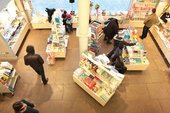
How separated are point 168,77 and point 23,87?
493 cm

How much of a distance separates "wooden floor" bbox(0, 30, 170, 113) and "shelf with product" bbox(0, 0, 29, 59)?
53 centimetres

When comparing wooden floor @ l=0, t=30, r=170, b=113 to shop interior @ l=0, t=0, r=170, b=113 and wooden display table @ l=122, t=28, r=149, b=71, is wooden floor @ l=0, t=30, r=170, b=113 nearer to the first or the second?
shop interior @ l=0, t=0, r=170, b=113

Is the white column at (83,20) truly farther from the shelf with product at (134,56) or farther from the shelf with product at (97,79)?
the shelf with product at (134,56)

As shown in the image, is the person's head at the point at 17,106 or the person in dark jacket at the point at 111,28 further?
the person in dark jacket at the point at 111,28

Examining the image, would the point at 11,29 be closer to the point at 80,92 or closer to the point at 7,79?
the point at 7,79

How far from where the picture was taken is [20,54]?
5801 millimetres

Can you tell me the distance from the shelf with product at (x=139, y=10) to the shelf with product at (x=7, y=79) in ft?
17.6

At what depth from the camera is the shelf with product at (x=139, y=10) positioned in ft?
20.8

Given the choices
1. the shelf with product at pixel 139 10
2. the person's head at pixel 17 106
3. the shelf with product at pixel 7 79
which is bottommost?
the shelf with product at pixel 7 79

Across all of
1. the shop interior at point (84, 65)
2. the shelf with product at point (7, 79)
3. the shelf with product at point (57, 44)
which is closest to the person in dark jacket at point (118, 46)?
the shop interior at point (84, 65)

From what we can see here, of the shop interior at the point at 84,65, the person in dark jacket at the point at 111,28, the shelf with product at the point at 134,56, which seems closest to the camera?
the shop interior at the point at 84,65

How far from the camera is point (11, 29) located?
5746mm

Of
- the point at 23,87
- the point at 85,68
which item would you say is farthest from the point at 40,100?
the point at 85,68

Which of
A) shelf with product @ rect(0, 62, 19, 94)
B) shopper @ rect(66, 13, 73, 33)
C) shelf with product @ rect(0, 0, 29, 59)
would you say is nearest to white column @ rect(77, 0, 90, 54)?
shelf with product @ rect(0, 62, 19, 94)
